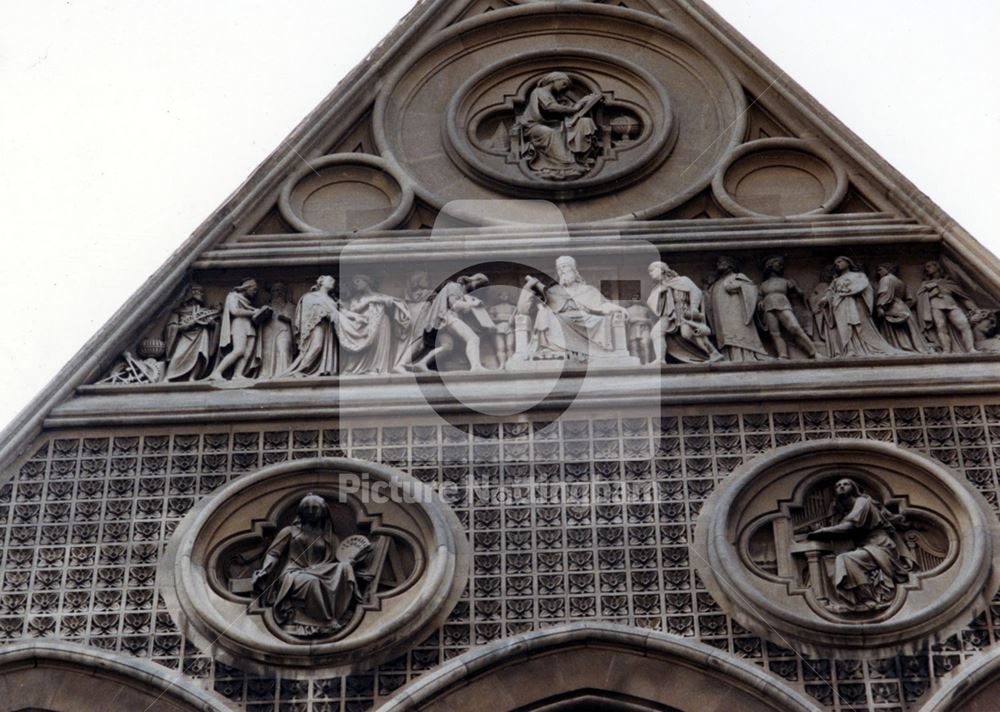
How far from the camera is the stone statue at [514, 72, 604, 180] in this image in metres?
20.8

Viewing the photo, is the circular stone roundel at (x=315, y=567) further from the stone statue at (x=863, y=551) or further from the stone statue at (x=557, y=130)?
the stone statue at (x=557, y=130)

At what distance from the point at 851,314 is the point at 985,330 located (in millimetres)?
1051

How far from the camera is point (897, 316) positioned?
19406 mm

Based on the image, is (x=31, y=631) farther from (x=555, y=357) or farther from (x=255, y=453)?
(x=555, y=357)

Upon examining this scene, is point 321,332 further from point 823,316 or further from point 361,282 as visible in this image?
point 823,316

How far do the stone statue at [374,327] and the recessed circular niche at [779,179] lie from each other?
294cm

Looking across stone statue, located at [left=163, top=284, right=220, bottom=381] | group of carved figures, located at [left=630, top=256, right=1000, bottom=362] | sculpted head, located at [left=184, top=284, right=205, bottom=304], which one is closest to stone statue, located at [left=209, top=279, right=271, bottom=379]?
stone statue, located at [left=163, top=284, right=220, bottom=381]

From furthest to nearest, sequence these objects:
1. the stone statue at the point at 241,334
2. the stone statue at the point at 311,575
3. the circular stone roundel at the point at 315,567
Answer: the stone statue at the point at 241,334 < the stone statue at the point at 311,575 < the circular stone roundel at the point at 315,567

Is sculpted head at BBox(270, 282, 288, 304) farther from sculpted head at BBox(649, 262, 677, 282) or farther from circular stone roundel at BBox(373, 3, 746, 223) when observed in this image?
sculpted head at BBox(649, 262, 677, 282)

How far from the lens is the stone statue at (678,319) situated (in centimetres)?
1920

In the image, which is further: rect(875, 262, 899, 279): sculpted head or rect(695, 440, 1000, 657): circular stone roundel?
rect(875, 262, 899, 279): sculpted head

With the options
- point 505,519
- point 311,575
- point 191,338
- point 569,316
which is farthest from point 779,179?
point 311,575

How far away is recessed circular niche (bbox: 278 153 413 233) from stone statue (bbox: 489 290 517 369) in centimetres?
125

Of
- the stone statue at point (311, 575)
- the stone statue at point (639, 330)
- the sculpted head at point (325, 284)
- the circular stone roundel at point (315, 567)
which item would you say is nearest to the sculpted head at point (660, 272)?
the stone statue at point (639, 330)
